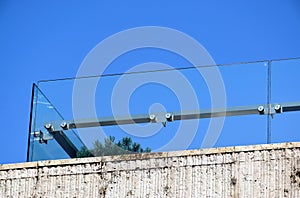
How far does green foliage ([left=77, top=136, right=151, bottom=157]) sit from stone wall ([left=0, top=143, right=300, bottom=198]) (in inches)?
4.9

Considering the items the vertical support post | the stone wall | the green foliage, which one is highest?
the vertical support post

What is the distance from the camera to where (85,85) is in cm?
1055

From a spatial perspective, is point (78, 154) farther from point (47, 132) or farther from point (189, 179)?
point (189, 179)

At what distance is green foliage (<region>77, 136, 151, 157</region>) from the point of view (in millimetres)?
10117

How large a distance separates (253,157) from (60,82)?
187cm

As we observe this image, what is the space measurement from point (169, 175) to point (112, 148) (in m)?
0.62

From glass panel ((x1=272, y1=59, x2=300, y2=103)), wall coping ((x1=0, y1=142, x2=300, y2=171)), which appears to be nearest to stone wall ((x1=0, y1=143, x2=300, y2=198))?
wall coping ((x1=0, y1=142, x2=300, y2=171))

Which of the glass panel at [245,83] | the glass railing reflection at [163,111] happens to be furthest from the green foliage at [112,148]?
the glass panel at [245,83]

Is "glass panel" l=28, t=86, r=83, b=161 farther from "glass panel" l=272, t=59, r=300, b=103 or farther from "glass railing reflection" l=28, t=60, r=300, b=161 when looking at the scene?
"glass panel" l=272, t=59, r=300, b=103

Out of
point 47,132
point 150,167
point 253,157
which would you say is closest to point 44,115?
point 47,132

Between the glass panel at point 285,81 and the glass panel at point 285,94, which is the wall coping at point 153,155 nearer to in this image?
the glass panel at point 285,94

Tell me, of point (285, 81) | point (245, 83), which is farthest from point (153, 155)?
point (285, 81)

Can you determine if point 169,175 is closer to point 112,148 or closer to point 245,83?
point 112,148

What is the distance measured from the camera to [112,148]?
33.5 ft
